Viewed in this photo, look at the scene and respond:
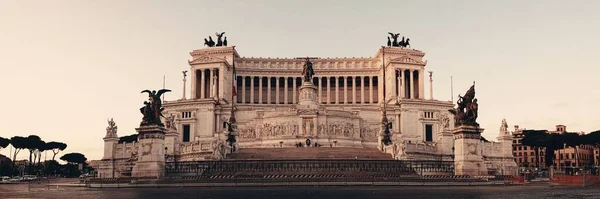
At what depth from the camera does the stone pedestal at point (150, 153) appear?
38.3 metres

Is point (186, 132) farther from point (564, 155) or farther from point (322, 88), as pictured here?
point (564, 155)

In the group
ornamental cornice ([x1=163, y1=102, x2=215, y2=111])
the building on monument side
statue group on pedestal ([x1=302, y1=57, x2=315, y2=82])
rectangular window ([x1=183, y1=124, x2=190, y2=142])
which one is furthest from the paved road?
the building on monument side

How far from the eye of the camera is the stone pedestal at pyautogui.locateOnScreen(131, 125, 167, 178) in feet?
126

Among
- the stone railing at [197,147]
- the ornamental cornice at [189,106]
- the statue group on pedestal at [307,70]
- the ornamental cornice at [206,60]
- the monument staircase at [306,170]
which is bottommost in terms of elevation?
the monument staircase at [306,170]

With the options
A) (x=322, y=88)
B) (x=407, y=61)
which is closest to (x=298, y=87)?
(x=322, y=88)

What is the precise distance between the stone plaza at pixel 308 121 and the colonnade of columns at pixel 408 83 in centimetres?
17

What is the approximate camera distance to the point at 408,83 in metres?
104

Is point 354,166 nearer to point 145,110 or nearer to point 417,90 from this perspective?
point 145,110

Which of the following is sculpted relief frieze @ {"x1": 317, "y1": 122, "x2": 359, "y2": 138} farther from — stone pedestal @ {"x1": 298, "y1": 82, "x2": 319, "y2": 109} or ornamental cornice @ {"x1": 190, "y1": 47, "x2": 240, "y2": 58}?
ornamental cornice @ {"x1": 190, "y1": 47, "x2": 240, "y2": 58}

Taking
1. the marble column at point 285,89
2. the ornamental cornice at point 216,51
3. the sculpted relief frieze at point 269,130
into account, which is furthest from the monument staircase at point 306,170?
the marble column at point 285,89

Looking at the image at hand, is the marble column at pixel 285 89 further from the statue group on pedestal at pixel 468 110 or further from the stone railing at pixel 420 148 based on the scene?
the statue group on pedestal at pixel 468 110

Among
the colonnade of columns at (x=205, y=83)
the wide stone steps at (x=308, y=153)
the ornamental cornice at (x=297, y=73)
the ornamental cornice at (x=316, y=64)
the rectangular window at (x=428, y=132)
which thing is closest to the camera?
the wide stone steps at (x=308, y=153)

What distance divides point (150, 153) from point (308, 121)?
37163 millimetres

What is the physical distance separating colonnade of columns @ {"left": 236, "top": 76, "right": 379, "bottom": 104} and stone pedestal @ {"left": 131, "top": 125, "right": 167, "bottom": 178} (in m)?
66.3
